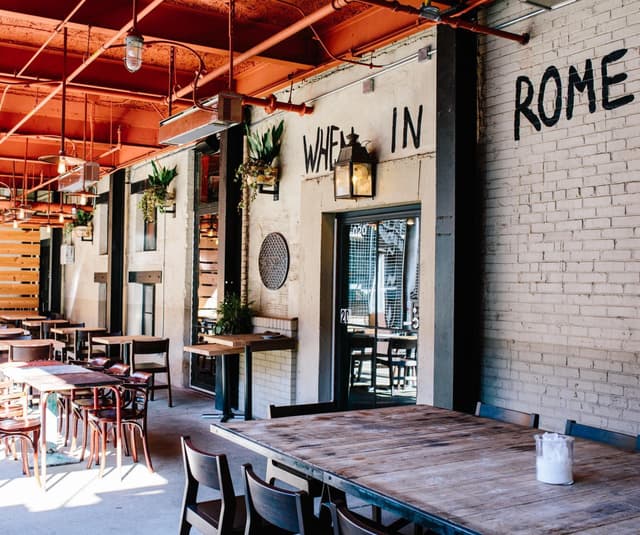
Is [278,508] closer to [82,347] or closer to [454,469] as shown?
[454,469]

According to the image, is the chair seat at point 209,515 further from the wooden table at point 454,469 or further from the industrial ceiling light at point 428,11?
the industrial ceiling light at point 428,11

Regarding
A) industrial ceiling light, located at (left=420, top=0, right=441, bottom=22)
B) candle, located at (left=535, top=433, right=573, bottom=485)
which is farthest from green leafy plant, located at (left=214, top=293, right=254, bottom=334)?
candle, located at (left=535, top=433, right=573, bottom=485)

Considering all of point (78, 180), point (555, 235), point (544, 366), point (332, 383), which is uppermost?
point (78, 180)

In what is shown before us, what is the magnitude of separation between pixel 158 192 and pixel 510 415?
307 inches

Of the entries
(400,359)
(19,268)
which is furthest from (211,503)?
(19,268)

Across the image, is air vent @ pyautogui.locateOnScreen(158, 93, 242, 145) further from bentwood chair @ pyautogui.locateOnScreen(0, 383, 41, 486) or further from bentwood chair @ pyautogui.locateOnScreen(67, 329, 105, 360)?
bentwood chair @ pyautogui.locateOnScreen(67, 329, 105, 360)

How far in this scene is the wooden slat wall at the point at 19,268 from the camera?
16.7 metres

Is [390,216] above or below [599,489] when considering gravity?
above

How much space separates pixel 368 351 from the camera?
6.71m

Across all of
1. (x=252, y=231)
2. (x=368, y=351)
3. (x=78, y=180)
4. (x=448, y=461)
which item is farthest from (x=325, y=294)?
(x=448, y=461)

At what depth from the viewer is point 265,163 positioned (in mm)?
7918

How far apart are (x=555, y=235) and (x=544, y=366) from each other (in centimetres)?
89

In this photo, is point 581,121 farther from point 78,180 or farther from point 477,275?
point 78,180

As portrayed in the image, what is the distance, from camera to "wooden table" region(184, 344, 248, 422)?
24.0 ft
